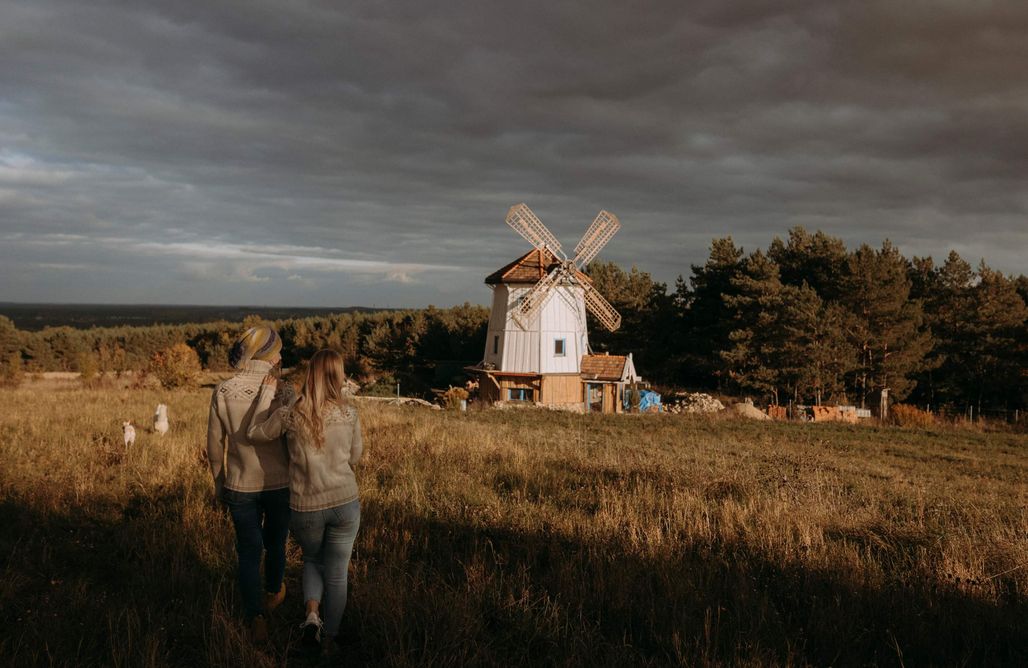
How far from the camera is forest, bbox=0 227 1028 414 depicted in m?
31.8

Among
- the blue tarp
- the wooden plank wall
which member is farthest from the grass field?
the wooden plank wall

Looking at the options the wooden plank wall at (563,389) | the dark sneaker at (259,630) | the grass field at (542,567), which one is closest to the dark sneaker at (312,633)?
the grass field at (542,567)

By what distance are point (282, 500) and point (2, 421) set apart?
35.7 feet

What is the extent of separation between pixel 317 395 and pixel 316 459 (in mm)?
371

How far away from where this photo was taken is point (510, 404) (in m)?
27.8

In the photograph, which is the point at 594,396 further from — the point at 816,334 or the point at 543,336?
the point at 816,334

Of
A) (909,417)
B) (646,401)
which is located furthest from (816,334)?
(646,401)

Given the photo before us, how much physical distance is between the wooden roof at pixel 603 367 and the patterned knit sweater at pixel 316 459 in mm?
27188

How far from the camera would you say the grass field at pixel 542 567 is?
3893 mm

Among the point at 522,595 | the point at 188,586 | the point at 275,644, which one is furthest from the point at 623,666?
the point at 188,586

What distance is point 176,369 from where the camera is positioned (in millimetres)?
27562

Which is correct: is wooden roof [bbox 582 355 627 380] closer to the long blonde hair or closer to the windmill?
the windmill

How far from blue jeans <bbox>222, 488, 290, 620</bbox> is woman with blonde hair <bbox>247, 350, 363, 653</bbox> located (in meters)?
0.29

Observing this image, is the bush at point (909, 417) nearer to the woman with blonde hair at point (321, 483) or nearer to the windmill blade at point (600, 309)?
the windmill blade at point (600, 309)
